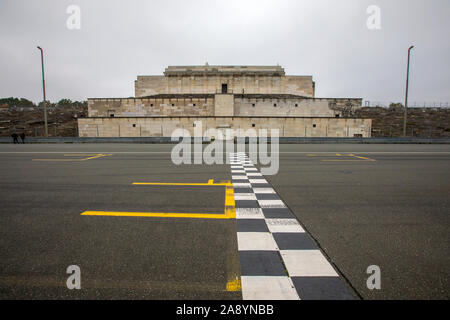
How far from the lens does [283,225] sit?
3.93 metres

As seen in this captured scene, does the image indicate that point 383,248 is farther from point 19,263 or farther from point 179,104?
point 179,104

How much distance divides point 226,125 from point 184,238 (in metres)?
32.2

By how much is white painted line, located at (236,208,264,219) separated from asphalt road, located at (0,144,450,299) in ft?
1.34

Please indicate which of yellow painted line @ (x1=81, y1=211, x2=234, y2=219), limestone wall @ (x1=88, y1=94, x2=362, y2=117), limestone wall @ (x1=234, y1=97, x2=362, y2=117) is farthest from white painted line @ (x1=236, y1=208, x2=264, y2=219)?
limestone wall @ (x1=234, y1=97, x2=362, y2=117)

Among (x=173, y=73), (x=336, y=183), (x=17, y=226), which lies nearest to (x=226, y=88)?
(x=173, y=73)

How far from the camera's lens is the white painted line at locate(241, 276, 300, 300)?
2.25m

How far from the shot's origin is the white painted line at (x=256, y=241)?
3.20m

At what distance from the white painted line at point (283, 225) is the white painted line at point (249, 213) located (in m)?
0.28

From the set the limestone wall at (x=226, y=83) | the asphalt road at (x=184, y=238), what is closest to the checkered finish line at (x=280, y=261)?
the asphalt road at (x=184, y=238)

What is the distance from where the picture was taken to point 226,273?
8.54 feet

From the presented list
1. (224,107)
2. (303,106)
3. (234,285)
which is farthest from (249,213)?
(303,106)

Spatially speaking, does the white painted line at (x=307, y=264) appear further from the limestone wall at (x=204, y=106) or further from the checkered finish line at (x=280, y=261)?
the limestone wall at (x=204, y=106)
